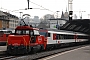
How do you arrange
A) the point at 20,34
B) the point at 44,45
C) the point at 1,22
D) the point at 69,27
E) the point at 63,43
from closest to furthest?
the point at 20,34, the point at 44,45, the point at 63,43, the point at 69,27, the point at 1,22

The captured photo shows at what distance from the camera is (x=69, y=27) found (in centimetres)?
5281

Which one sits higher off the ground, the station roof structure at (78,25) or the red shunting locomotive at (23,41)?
the station roof structure at (78,25)

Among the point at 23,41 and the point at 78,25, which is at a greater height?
the point at 78,25

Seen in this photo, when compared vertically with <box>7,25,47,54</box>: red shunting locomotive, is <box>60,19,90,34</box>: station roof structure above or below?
above

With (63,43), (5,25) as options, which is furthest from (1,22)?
(63,43)

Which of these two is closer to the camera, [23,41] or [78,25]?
[23,41]

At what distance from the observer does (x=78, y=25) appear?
53969 mm

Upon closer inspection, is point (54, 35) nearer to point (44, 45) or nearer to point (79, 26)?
point (44, 45)

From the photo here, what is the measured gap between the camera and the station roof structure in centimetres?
5241

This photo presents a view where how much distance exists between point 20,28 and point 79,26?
111ft

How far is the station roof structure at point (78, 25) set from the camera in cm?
5241

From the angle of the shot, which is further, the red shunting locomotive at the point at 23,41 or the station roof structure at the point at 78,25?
the station roof structure at the point at 78,25

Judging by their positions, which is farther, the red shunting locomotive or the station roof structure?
the station roof structure

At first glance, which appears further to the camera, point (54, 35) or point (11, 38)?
point (54, 35)
